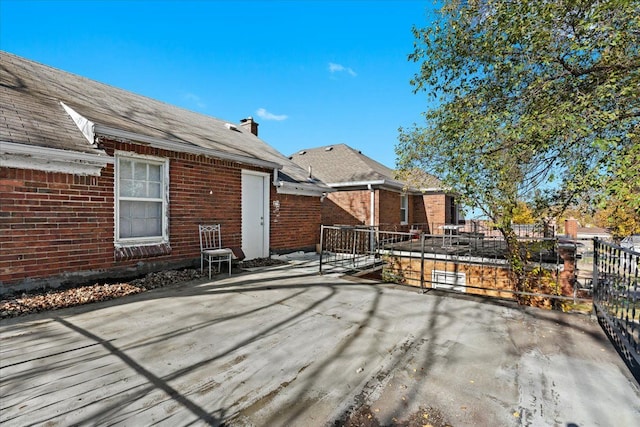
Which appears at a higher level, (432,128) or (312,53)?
(312,53)

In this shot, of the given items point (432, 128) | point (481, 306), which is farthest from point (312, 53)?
point (481, 306)

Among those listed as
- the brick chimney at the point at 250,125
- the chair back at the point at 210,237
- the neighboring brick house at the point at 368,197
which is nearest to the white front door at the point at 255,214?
the chair back at the point at 210,237

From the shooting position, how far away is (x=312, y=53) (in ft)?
45.1

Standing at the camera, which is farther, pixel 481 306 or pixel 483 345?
pixel 481 306

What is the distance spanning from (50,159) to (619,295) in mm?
8241

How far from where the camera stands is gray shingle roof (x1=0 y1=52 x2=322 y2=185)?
4922 mm

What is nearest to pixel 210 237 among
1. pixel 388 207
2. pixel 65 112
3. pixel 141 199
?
pixel 141 199

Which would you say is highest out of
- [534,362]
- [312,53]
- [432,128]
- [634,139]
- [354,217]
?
[312,53]

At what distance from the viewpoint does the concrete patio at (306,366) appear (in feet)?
6.92

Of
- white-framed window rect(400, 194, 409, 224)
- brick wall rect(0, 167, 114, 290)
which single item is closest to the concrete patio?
brick wall rect(0, 167, 114, 290)

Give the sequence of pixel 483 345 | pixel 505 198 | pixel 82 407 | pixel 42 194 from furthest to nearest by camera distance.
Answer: pixel 505 198
pixel 42 194
pixel 483 345
pixel 82 407

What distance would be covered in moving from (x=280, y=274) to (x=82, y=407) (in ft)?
15.6

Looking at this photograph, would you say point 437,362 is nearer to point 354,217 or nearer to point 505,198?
point 505,198

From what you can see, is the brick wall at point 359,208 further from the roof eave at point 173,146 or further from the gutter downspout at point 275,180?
the roof eave at point 173,146
